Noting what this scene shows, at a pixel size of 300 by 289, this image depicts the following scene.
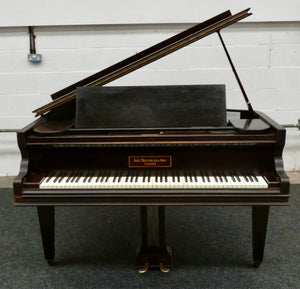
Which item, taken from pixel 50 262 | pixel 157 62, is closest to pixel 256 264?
pixel 50 262

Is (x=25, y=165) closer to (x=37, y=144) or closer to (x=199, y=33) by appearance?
(x=37, y=144)

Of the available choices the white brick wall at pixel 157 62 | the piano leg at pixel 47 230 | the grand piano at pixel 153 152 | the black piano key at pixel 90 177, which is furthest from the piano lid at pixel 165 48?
the white brick wall at pixel 157 62

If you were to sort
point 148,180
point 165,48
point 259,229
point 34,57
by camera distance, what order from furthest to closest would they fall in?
point 34,57 < point 259,229 < point 165,48 < point 148,180

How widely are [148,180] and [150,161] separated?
0.34 feet

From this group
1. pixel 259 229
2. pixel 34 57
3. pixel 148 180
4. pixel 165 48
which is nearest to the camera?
pixel 148 180

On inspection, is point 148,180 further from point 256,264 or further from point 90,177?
point 256,264

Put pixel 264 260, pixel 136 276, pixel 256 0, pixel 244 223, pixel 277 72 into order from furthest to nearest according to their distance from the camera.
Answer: pixel 277 72 → pixel 256 0 → pixel 244 223 → pixel 264 260 → pixel 136 276

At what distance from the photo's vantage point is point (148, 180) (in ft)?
5.54

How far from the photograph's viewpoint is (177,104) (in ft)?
5.92

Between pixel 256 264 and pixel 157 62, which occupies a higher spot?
pixel 157 62

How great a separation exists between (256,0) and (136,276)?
8.00 ft

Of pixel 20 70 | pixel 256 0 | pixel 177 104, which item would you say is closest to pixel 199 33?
pixel 177 104

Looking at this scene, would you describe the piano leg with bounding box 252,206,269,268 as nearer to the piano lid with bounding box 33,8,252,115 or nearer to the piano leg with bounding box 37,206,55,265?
the piano lid with bounding box 33,8,252,115

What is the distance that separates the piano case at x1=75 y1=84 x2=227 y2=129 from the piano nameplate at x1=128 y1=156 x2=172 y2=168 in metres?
0.17
